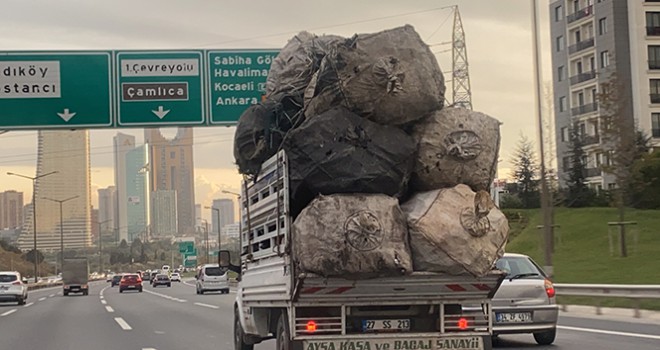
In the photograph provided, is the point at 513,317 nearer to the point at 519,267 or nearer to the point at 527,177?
the point at 519,267

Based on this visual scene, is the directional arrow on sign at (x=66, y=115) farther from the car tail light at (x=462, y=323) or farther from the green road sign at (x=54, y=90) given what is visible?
the car tail light at (x=462, y=323)

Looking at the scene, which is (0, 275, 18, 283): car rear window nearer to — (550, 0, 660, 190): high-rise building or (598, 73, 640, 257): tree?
(598, 73, 640, 257): tree

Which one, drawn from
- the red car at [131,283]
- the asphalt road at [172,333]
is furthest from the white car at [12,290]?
the red car at [131,283]

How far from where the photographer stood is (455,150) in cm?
905

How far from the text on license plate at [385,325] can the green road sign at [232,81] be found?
17.8 metres

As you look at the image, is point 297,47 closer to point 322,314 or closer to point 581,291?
point 322,314

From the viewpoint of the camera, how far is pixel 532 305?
45.3 ft

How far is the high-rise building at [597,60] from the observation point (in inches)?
2795

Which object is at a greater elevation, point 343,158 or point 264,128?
point 264,128

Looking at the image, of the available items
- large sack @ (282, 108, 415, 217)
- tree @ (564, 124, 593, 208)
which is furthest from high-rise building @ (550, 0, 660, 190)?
large sack @ (282, 108, 415, 217)

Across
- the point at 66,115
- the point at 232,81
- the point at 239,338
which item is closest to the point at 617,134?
the point at 232,81

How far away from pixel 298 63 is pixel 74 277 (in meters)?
49.9

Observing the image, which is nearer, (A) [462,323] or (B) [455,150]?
(B) [455,150]

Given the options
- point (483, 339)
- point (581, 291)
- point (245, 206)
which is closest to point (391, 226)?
point (483, 339)
